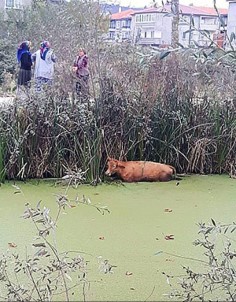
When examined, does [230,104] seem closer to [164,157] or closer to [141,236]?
[164,157]

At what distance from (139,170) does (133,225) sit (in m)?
1.23

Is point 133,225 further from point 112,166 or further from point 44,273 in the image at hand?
point 44,273

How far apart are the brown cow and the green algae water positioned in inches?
3.2

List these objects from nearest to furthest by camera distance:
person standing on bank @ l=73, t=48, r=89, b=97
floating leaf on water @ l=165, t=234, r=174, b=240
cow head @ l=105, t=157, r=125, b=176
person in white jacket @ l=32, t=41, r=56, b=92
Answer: floating leaf on water @ l=165, t=234, r=174, b=240 → cow head @ l=105, t=157, r=125, b=176 → person standing on bank @ l=73, t=48, r=89, b=97 → person in white jacket @ l=32, t=41, r=56, b=92

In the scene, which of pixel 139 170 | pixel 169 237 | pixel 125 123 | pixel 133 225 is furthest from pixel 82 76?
pixel 169 237

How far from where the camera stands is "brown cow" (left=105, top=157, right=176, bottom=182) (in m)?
4.59

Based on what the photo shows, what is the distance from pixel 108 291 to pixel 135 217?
1.25m

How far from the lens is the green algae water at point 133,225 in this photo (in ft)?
8.47

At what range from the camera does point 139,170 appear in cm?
468

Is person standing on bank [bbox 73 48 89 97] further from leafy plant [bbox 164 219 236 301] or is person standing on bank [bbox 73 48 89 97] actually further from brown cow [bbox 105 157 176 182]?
leafy plant [bbox 164 219 236 301]

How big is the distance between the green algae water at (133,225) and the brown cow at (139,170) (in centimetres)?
8

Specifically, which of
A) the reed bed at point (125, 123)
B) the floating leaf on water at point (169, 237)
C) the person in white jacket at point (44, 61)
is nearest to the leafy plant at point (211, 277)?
the floating leaf on water at point (169, 237)

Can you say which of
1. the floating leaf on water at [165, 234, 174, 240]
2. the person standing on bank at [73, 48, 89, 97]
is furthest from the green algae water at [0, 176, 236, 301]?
the person standing on bank at [73, 48, 89, 97]

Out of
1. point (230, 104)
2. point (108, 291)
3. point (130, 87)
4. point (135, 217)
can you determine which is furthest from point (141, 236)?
point (230, 104)
